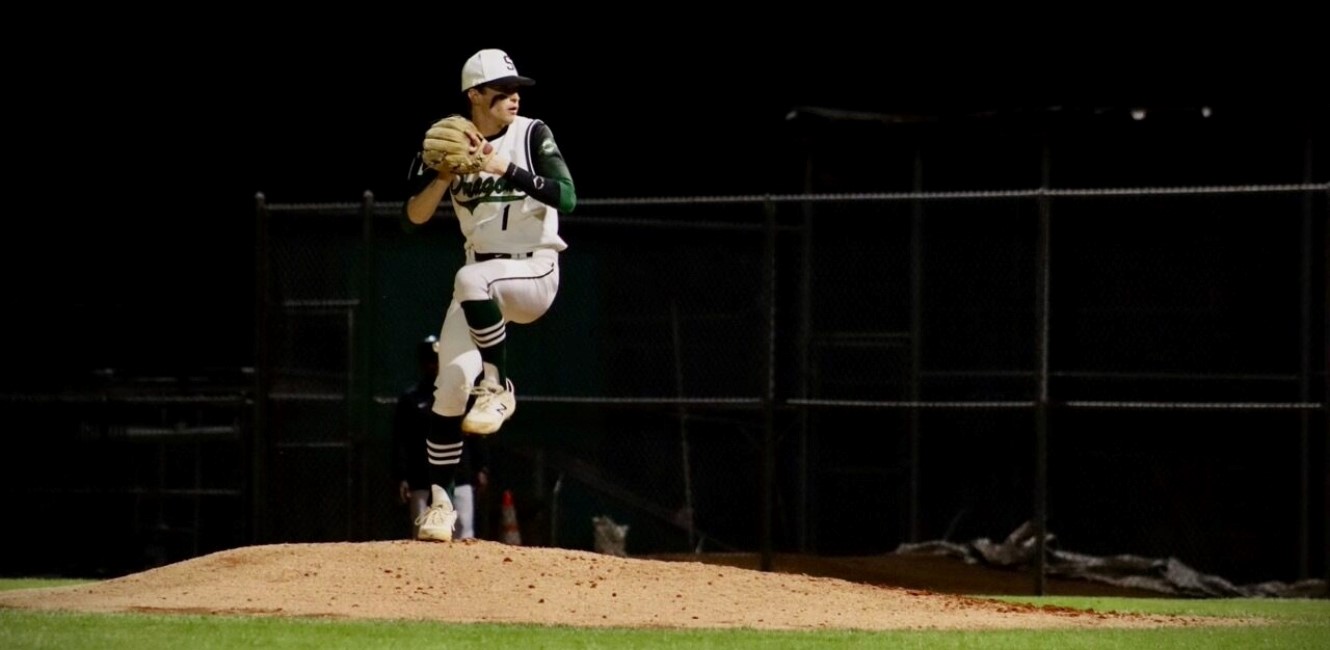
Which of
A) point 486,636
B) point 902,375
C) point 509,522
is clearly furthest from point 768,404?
point 486,636

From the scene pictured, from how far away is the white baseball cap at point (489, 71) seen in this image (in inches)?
397

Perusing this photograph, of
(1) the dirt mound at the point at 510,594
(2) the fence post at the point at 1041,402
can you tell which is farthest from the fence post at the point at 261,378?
(2) the fence post at the point at 1041,402

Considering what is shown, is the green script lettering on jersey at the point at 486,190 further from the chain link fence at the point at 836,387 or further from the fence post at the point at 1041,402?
the chain link fence at the point at 836,387

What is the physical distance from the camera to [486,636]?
8852mm

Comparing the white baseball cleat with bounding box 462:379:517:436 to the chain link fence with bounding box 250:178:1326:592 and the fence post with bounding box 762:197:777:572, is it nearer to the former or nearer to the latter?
the fence post with bounding box 762:197:777:572

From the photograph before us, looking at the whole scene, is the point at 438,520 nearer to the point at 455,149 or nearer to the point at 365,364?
the point at 455,149

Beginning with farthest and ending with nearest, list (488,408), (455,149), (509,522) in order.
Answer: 1. (509,522)
2. (488,408)
3. (455,149)

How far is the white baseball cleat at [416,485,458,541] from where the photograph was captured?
1056 cm

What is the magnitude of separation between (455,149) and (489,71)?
586mm

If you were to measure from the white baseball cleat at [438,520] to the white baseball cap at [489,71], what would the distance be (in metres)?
2.05

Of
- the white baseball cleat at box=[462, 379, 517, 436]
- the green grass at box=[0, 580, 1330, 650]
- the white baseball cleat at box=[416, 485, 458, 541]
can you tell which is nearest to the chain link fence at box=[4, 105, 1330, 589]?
the white baseball cleat at box=[416, 485, 458, 541]

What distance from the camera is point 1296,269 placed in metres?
16.4

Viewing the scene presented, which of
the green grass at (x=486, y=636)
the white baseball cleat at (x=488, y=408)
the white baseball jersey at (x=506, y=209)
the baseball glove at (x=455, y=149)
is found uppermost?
the baseball glove at (x=455, y=149)

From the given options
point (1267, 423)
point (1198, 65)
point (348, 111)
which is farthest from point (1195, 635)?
point (348, 111)
